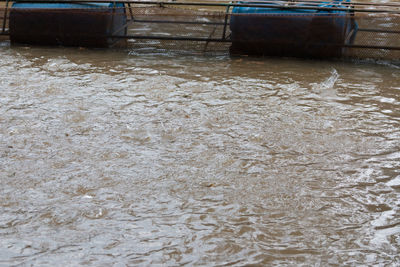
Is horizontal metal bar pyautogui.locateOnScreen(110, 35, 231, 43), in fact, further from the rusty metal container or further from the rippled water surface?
the rippled water surface

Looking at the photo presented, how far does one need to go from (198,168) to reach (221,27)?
535 centimetres

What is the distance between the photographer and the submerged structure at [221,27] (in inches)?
362

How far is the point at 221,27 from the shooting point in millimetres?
9844

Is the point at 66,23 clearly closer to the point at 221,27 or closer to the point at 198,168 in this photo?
the point at 221,27

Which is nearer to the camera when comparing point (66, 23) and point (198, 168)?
point (198, 168)

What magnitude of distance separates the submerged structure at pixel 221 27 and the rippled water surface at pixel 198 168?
113 centimetres

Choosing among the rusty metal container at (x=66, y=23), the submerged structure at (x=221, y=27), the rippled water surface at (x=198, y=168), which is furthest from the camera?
the rusty metal container at (x=66, y=23)

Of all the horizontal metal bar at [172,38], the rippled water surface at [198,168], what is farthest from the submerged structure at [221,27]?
the rippled water surface at [198,168]

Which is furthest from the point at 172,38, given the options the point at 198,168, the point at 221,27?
the point at 198,168

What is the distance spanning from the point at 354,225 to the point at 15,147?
11.8 feet

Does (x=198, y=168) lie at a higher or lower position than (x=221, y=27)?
lower

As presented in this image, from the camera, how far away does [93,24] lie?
32.3 feet

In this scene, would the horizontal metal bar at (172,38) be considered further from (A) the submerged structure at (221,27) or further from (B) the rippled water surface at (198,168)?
(B) the rippled water surface at (198,168)

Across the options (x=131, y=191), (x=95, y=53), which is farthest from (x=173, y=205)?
(x=95, y=53)
